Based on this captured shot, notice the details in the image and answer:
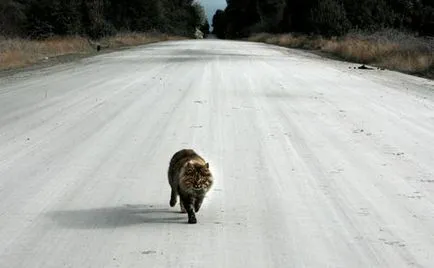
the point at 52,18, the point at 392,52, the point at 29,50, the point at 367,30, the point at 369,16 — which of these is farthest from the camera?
the point at 52,18

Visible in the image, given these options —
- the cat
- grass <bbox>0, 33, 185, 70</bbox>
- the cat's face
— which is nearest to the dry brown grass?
grass <bbox>0, 33, 185, 70</bbox>

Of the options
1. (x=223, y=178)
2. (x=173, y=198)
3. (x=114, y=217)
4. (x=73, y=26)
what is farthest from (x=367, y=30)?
(x=114, y=217)

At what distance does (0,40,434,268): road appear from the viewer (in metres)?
4.81

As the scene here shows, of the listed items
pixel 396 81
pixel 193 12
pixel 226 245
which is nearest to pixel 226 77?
pixel 396 81

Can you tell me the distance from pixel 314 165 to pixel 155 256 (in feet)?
10.6

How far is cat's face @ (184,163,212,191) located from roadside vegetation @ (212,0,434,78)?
53.9 ft

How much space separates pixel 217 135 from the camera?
9117 millimetres

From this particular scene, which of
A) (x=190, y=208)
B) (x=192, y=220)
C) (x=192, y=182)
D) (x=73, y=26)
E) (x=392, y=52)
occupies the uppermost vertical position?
(x=192, y=182)

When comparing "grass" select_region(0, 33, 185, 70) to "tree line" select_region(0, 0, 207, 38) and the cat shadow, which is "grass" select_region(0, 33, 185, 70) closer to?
"tree line" select_region(0, 0, 207, 38)

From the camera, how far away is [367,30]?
4181cm

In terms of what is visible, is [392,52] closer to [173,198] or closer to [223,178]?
[223,178]

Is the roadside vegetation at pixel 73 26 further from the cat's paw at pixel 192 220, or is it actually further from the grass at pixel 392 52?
the cat's paw at pixel 192 220

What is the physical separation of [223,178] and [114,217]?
158cm

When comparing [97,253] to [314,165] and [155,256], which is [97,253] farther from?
[314,165]
